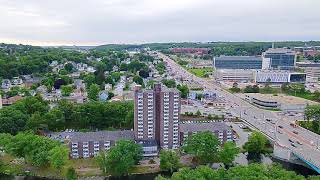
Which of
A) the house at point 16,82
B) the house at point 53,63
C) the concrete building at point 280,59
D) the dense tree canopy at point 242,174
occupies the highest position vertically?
the concrete building at point 280,59

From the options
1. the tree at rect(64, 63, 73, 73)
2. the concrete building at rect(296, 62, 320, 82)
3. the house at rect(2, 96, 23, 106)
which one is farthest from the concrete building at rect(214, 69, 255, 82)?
the house at rect(2, 96, 23, 106)

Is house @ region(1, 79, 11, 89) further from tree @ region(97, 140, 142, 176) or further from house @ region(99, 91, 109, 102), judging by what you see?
tree @ region(97, 140, 142, 176)

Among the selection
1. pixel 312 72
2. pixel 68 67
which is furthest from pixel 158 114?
pixel 312 72

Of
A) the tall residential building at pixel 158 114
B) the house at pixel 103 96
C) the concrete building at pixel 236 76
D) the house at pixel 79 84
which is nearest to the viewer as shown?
the tall residential building at pixel 158 114

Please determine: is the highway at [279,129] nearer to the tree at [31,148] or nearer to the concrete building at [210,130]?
the concrete building at [210,130]

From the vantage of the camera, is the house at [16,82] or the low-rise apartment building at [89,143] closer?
the low-rise apartment building at [89,143]

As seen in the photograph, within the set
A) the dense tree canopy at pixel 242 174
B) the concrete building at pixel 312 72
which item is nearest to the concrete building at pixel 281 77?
the concrete building at pixel 312 72
